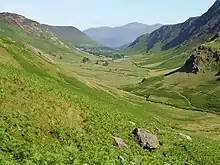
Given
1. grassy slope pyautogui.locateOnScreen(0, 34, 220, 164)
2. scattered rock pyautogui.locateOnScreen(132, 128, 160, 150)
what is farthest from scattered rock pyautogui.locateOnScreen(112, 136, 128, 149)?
scattered rock pyautogui.locateOnScreen(132, 128, 160, 150)

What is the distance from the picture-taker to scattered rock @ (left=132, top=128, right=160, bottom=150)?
158 feet

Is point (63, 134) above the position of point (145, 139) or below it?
above

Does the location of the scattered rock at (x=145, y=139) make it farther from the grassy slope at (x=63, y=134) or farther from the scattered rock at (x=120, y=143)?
the scattered rock at (x=120, y=143)

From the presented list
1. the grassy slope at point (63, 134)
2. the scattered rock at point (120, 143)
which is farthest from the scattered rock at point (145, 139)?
the scattered rock at point (120, 143)

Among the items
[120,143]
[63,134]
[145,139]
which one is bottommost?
[145,139]

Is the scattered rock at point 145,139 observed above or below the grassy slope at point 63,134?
below

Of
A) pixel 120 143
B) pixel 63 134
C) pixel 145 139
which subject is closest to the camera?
pixel 63 134

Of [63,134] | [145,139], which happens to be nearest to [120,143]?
[145,139]

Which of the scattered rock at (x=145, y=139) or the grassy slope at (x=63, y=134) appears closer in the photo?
the grassy slope at (x=63, y=134)

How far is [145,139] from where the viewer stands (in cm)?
4894

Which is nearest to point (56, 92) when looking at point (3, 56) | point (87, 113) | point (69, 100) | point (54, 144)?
point (69, 100)

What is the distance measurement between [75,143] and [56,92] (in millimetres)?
15113

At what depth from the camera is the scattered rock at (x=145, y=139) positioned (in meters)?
48.2

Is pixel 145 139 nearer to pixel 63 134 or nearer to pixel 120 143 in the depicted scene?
pixel 120 143
